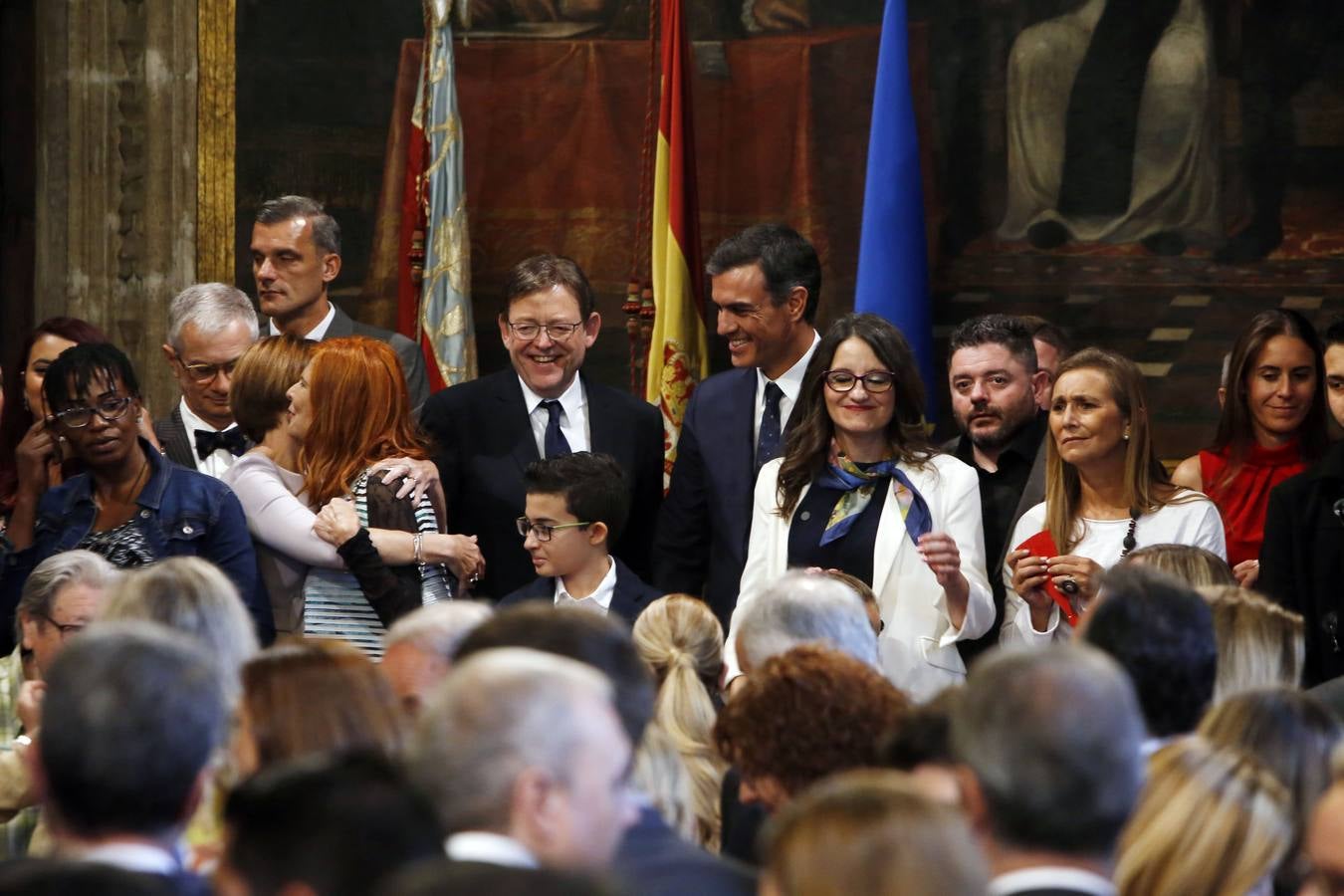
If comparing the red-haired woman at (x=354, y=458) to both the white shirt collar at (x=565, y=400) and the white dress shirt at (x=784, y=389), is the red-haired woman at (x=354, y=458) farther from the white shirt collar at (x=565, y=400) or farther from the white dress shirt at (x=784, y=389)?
the white dress shirt at (x=784, y=389)

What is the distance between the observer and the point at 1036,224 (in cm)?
987

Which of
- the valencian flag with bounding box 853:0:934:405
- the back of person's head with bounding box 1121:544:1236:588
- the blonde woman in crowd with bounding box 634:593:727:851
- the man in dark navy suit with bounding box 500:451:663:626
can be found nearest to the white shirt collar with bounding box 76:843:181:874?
the blonde woman in crowd with bounding box 634:593:727:851

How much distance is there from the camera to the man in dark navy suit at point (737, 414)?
7.09m

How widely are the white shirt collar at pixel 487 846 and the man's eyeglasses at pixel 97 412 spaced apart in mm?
3768

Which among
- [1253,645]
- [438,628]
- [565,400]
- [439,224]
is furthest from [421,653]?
[439,224]

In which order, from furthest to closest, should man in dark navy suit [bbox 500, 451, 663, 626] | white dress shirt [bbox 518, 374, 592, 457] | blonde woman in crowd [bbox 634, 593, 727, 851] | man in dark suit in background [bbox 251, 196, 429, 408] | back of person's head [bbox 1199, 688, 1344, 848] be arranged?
man in dark suit in background [bbox 251, 196, 429, 408] < white dress shirt [bbox 518, 374, 592, 457] < man in dark navy suit [bbox 500, 451, 663, 626] < blonde woman in crowd [bbox 634, 593, 727, 851] < back of person's head [bbox 1199, 688, 1344, 848]

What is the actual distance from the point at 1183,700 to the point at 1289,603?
8.42 feet

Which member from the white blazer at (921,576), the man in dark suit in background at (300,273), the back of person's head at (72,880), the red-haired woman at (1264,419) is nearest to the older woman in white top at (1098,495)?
the white blazer at (921,576)

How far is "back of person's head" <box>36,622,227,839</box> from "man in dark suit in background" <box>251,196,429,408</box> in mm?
4689

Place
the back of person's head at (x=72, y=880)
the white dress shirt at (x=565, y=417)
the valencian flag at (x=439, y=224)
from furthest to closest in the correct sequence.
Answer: the valencian flag at (x=439, y=224) < the white dress shirt at (x=565, y=417) < the back of person's head at (x=72, y=880)

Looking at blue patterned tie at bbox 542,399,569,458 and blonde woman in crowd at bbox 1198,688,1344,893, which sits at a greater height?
blue patterned tie at bbox 542,399,569,458

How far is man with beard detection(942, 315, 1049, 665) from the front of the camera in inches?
279

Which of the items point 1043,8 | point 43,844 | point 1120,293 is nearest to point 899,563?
point 43,844

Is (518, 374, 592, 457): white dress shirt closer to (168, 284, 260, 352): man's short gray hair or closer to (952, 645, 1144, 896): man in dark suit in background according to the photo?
(168, 284, 260, 352): man's short gray hair
